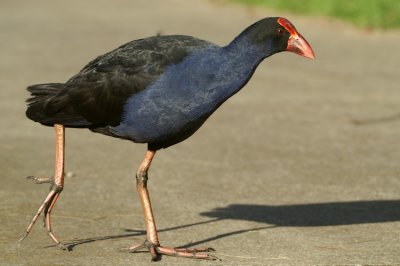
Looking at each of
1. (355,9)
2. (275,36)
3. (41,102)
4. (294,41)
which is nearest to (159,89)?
(275,36)

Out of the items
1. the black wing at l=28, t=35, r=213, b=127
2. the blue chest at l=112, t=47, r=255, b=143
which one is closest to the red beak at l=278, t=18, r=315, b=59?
the blue chest at l=112, t=47, r=255, b=143

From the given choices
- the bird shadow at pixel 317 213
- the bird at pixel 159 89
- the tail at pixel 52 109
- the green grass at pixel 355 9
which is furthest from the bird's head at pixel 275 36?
the green grass at pixel 355 9

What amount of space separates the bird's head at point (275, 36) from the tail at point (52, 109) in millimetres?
1327

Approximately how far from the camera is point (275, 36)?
646cm

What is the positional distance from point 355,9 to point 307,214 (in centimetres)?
907

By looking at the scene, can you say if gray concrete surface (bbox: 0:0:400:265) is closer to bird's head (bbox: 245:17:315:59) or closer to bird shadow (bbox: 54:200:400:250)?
bird shadow (bbox: 54:200:400:250)

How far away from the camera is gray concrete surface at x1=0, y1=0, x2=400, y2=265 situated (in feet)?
21.9

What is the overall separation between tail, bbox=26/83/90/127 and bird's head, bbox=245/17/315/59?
133 centimetres

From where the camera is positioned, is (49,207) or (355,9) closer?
(49,207)

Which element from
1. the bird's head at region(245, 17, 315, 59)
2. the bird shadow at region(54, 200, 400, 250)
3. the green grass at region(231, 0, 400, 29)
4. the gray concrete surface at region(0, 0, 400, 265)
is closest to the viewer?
the bird's head at region(245, 17, 315, 59)

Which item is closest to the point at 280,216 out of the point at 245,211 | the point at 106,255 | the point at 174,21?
the point at 245,211

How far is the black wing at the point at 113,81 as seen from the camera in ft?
20.9

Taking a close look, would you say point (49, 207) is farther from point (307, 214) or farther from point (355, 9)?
point (355, 9)

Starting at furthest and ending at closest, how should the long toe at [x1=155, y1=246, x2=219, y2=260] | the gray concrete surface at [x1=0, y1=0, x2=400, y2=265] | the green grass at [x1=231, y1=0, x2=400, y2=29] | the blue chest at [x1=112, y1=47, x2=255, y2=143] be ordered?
the green grass at [x1=231, y1=0, x2=400, y2=29]
the gray concrete surface at [x1=0, y1=0, x2=400, y2=265]
the long toe at [x1=155, y1=246, x2=219, y2=260]
the blue chest at [x1=112, y1=47, x2=255, y2=143]
